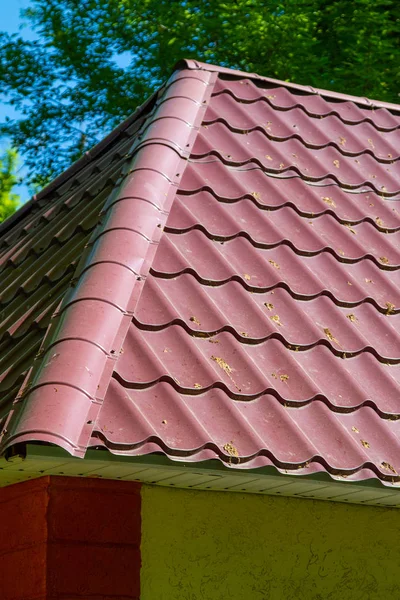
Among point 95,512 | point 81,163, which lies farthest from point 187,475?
point 81,163

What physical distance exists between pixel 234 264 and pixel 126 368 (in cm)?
103

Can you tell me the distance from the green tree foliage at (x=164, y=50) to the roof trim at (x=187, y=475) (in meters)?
14.0

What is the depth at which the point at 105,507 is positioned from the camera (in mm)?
3762

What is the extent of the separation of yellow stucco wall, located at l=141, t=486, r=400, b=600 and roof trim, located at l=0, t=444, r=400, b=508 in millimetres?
86

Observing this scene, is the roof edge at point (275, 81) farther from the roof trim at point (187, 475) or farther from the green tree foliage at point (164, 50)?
the green tree foliage at point (164, 50)

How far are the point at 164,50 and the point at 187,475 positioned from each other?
17.1 m

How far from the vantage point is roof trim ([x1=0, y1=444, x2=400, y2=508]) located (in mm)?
3229

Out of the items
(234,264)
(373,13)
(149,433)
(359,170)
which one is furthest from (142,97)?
(149,433)

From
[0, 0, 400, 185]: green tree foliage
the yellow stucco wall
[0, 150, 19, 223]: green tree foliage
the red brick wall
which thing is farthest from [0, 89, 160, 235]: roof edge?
[0, 150, 19, 223]: green tree foliage

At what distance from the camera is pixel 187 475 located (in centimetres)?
356

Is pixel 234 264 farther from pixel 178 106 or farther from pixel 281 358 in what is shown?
pixel 178 106

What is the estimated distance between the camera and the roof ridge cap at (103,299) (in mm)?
3193

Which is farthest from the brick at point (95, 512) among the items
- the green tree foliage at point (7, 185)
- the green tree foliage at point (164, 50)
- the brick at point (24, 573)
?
the green tree foliage at point (7, 185)

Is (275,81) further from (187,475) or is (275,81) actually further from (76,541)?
(76,541)
